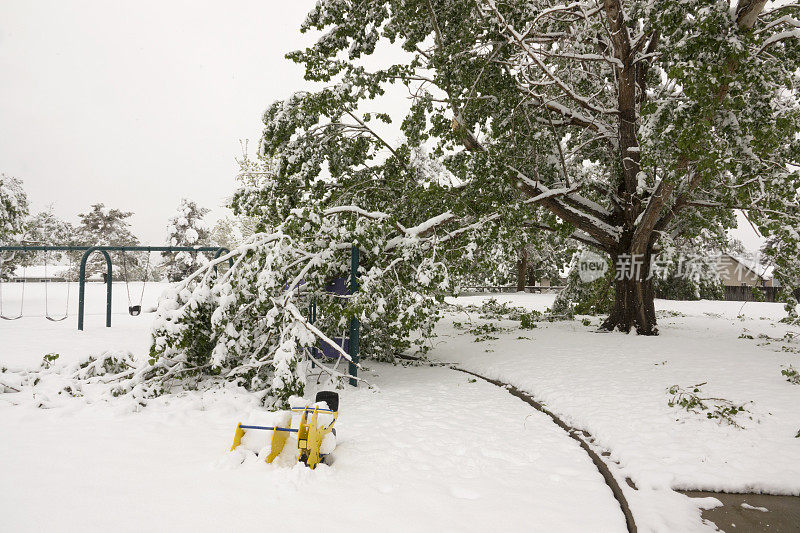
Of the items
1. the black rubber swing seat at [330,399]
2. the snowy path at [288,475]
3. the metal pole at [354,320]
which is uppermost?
the metal pole at [354,320]

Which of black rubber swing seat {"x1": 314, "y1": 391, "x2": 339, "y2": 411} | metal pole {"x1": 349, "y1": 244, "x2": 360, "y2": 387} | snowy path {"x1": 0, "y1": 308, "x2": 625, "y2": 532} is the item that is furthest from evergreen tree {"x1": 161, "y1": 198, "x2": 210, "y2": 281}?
black rubber swing seat {"x1": 314, "y1": 391, "x2": 339, "y2": 411}

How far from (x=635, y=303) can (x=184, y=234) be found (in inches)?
1418

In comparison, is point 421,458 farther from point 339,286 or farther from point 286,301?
point 339,286

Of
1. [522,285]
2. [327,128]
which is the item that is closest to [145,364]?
[327,128]

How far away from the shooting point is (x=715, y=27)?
7.12 m

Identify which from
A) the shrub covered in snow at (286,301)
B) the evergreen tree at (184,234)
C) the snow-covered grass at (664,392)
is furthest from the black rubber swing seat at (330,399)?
the evergreen tree at (184,234)

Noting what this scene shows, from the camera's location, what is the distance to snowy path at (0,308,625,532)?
330 cm

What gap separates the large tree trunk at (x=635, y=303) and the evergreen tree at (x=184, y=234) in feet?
102

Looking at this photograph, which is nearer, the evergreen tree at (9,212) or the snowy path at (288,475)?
the snowy path at (288,475)

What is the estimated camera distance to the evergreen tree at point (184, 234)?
36.2m

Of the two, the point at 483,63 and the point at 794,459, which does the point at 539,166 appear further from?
the point at 794,459

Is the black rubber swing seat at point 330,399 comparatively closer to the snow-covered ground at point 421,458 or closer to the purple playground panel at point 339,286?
the snow-covered ground at point 421,458

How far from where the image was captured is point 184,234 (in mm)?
38844

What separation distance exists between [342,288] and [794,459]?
21.4 ft
